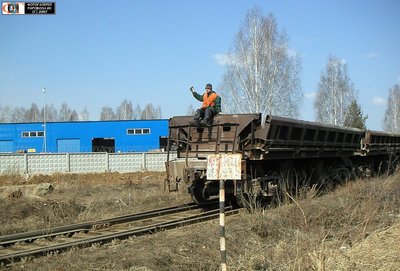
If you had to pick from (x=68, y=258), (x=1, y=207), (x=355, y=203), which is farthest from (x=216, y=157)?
(x=1, y=207)

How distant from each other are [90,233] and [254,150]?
4156mm

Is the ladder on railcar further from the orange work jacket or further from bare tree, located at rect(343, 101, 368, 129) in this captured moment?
bare tree, located at rect(343, 101, 368, 129)

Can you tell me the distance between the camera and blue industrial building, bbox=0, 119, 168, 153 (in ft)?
171

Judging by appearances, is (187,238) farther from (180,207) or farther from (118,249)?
(180,207)

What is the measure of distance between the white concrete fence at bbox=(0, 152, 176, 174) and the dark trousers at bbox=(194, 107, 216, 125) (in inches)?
597

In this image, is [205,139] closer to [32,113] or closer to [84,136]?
[84,136]

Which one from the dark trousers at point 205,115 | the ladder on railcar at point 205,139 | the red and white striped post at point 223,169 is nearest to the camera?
the red and white striped post at point 223,169

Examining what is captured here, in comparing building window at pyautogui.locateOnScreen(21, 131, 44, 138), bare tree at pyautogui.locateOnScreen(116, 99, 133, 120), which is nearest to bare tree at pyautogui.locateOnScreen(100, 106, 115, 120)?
bare tree at pyautogui.locateOnScreen(116, 99, 133, 120)

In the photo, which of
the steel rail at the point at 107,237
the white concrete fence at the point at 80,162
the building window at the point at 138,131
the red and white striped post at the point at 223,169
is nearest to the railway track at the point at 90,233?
the steel rail at the point at 107,237

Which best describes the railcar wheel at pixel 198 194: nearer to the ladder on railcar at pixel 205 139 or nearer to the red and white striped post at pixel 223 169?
the ladder on railcar at pixel 205 139

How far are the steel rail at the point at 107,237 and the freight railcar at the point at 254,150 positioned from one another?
2.83 ft

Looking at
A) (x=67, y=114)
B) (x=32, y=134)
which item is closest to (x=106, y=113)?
(x=67, y=114)


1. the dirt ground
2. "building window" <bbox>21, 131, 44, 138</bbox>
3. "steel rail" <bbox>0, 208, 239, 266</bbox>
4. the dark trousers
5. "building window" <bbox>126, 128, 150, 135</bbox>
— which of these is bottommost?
"steel rail" <bbox>0, 208, 239, 266</bbox>

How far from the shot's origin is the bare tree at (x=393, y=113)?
62406 millimetres
